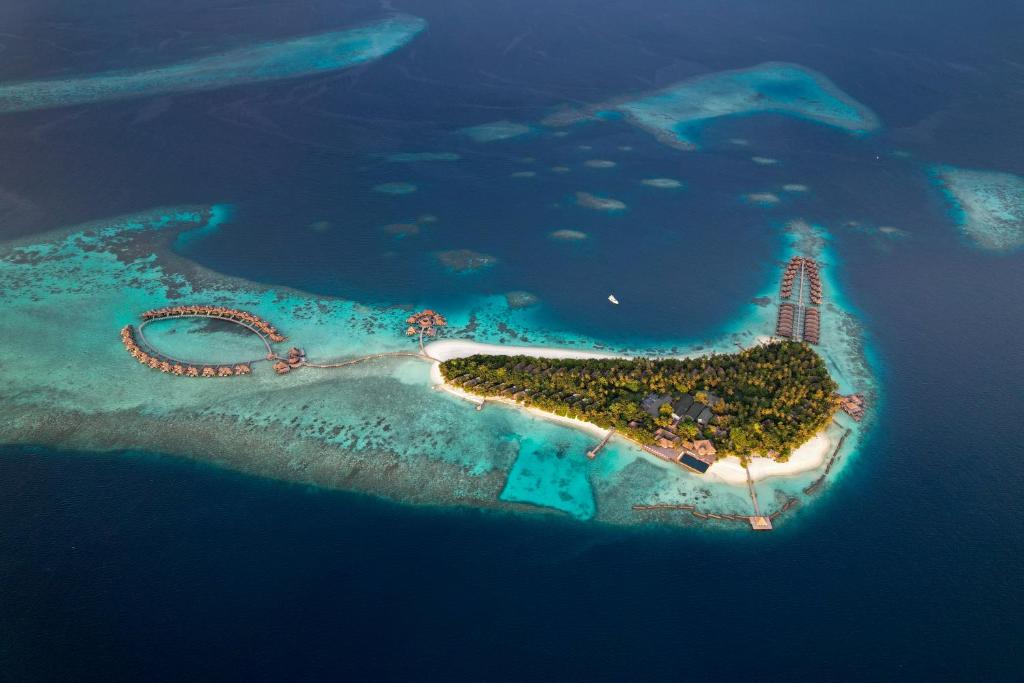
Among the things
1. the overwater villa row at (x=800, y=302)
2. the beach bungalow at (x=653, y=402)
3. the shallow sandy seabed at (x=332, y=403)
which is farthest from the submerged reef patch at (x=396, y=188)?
the overwater villa row at (x=800, y=302)

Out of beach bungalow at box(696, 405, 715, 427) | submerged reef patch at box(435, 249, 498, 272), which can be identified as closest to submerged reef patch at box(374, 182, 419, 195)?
submerged reef patch at box(435, 249, 498, 272)

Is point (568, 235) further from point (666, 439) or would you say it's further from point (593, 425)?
point (666, 439)

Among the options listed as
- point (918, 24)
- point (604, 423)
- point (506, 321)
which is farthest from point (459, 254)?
point (918, 24)

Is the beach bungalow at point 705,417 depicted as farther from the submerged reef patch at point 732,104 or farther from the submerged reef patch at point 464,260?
the submerged reef patch at point 732,104

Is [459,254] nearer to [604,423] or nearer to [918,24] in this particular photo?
[604,423]

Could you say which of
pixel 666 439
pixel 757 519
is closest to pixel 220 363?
pixel 666 439

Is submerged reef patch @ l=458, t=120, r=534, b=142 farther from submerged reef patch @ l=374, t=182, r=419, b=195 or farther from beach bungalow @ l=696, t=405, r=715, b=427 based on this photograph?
beach bungalow @ l=696, t=405, r=715, b=427
